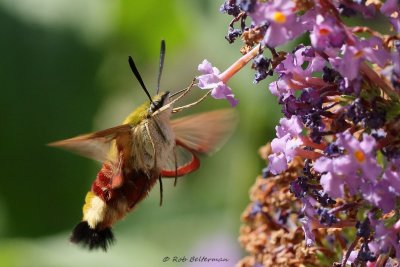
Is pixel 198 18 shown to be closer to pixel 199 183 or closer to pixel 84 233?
pixel 199 183

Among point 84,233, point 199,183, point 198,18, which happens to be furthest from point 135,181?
point 199,183

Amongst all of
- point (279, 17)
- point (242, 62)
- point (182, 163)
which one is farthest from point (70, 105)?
point (279, 17)

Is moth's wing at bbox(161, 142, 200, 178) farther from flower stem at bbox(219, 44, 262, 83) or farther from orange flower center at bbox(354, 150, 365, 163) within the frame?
orange flower center at bbox(354, 150, 365, 163)

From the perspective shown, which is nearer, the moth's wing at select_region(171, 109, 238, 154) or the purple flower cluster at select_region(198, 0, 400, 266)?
the purple flower cluster at select_region(198, 0, 400, 266)

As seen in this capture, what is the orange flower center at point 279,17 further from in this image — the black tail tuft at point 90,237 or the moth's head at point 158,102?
the black tail tuft at point 90,237

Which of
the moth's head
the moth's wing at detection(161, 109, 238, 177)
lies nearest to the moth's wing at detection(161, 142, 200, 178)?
the moth's wing at detection(161, 109, 238, 177)

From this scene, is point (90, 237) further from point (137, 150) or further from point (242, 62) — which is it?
point (242, 62)
